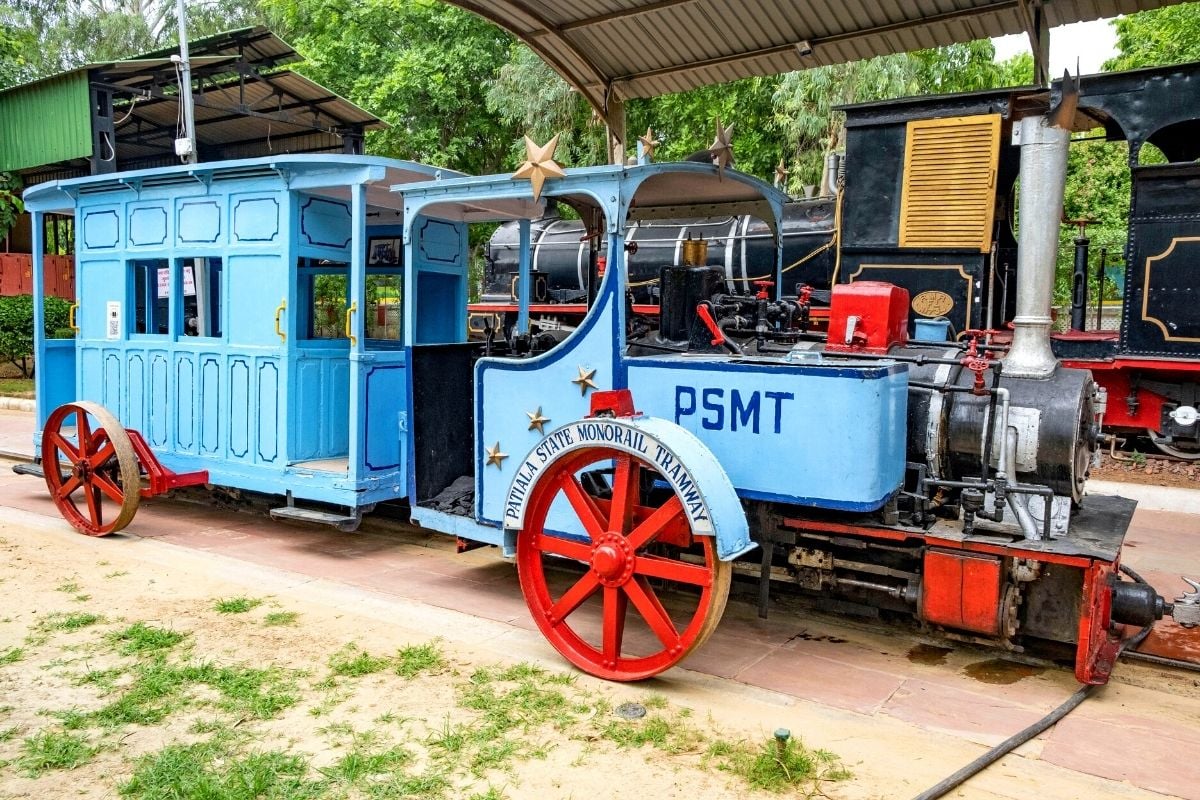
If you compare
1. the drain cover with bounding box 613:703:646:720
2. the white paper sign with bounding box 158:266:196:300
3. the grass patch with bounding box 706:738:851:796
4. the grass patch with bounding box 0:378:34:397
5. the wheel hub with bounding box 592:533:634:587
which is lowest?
the drain cover with bounding box 613:703:646:720

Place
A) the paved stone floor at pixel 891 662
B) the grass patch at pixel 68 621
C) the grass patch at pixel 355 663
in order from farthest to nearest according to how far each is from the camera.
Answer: the grass patch at pixel 68 621, the grass patch at pixel 355 663, the paved stone floor at pixel 891 662

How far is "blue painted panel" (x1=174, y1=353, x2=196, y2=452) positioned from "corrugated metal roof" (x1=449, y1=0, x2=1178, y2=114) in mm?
3441

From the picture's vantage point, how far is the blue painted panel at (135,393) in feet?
22.8

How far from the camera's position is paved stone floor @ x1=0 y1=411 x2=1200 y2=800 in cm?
347

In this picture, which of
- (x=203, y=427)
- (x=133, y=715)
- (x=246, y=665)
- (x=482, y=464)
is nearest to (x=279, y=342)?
(x=203, y=427)

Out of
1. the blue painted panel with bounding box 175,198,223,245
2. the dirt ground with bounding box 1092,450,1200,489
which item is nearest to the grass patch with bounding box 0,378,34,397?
the blue painted panel with bounding box 175,198,223,245

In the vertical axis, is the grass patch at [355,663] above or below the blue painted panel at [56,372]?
below

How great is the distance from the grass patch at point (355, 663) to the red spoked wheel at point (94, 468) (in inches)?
108

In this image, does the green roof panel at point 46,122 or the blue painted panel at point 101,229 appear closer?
the blue painted panel at point 101,229

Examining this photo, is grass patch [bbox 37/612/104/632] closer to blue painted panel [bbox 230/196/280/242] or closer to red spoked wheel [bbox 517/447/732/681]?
red spoked wheel [bbox 517/447/732/681]

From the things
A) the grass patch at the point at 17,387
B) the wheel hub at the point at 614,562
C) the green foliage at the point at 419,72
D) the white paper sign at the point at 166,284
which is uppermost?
the green foliage at the point at 419,72

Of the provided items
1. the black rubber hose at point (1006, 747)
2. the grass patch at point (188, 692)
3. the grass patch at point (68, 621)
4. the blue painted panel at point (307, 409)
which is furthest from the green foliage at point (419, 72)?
the black rubber hose at point (1006, 747)

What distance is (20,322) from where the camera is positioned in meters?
17.0

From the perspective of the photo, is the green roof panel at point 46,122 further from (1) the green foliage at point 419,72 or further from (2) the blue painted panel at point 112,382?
(1) the green foliage at point 419,72
